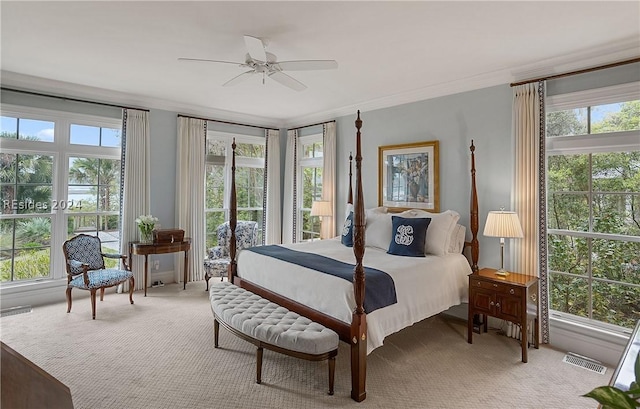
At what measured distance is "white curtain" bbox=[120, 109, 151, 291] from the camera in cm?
487

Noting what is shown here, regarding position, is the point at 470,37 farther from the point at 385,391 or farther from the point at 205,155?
the point at 205,155

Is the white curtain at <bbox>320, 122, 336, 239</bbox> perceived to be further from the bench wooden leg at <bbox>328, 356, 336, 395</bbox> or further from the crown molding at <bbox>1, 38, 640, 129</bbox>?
the bench wooden leg at <bbox>328, 356, 336, 395</bbox>

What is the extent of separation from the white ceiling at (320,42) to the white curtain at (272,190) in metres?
1.86

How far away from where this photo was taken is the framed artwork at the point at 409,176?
4406 millimetres

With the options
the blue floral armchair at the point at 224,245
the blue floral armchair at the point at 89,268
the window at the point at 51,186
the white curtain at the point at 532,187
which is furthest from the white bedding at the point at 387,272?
the window at the point at 51,186

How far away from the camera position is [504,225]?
331 cm

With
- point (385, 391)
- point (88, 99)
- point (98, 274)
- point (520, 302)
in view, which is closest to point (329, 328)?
point (385, 391)

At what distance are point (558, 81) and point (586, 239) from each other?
161 centimetres

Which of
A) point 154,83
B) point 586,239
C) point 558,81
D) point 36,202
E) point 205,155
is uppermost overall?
point 154,83

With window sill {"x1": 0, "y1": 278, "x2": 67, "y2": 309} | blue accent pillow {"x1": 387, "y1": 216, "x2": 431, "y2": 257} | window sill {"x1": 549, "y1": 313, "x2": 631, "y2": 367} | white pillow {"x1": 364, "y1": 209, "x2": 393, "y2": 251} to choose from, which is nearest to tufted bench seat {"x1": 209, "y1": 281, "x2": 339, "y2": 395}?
blue accent pillow {"x1": 387, "y1": 216, "x2": 431, "y2": 257}

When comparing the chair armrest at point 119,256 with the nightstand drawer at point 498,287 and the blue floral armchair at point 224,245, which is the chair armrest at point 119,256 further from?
the nightstand drawer at point 498,287

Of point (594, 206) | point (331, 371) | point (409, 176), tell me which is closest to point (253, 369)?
point (331, 371)

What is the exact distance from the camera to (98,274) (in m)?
4.24

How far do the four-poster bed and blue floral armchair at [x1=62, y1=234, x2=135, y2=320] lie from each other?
5.18 ft
